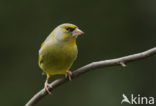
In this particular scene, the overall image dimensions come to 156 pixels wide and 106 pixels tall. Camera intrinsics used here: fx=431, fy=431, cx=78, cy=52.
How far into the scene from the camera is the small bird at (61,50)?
14.4 ft

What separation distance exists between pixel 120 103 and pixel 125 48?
1397 mm

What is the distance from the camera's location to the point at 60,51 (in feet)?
14.5

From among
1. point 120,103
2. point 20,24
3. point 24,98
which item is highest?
point 20,24

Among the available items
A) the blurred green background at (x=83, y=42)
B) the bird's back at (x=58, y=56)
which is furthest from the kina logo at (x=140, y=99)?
the bird's back at (x=58, y=56)

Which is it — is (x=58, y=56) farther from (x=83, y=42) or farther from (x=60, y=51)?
(x=83, y=42)

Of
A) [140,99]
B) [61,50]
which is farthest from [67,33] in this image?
[140,99]

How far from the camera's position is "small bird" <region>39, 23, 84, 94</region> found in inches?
173

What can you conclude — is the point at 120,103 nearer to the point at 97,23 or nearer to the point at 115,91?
the point at 115,91

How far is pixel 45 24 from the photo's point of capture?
9.27 m

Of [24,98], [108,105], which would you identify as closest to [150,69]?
[108,105]

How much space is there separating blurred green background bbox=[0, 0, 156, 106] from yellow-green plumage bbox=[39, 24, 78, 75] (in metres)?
4.28

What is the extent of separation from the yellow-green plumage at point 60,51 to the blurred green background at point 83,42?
4.28 metres

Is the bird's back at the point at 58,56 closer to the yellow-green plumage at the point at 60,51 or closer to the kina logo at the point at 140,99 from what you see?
the yellow-green plumage at the point at 60,51

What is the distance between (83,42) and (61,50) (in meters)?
4.93
